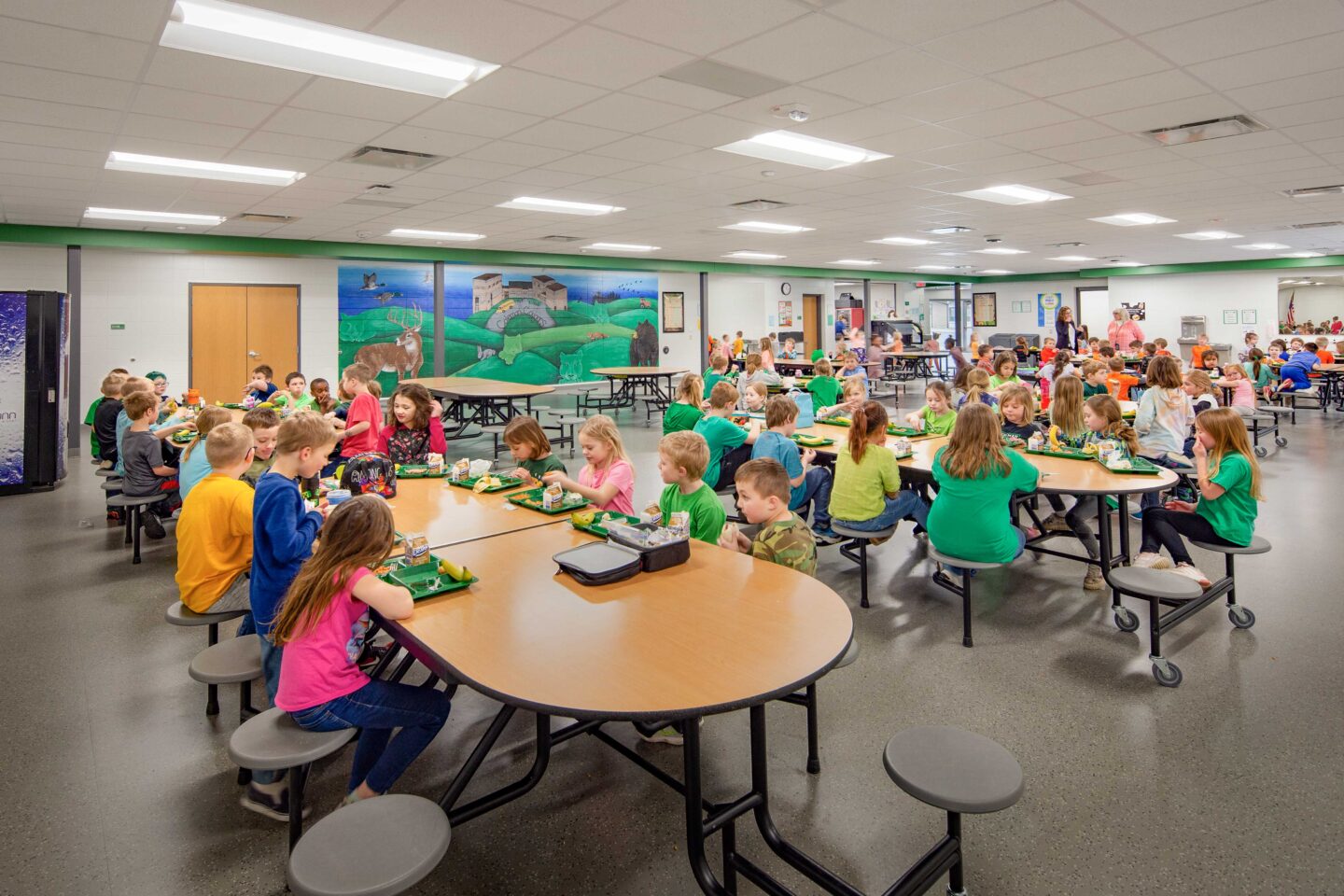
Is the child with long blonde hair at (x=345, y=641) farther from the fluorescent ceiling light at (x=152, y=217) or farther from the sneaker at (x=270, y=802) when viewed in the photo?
the fluorescent ceiling light at (x=152, y=217)

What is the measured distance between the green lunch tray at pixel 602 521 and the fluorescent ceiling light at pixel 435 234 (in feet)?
27.6

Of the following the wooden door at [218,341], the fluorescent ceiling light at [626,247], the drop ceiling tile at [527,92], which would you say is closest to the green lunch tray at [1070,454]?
the drop ceiling tile at [527,92]

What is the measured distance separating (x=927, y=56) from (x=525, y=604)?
11.2 ft

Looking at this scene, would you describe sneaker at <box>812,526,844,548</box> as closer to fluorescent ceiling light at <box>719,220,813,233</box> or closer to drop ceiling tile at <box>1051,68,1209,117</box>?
drop ceiling tile at <box>1051,68,1209,117</box>

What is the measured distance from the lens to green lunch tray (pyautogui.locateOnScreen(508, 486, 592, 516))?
3.14 m

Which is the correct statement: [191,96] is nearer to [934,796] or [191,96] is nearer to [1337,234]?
[934,796]

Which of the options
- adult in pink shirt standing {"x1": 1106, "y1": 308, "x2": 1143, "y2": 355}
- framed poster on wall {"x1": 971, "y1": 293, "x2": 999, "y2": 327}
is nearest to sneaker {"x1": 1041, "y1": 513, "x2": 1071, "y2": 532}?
adult in pink shirt standing {"x1": 1106, "y1": 308, "x2": 1143, "y2": 355}

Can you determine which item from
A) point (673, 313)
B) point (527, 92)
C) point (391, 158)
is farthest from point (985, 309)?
point (527, 92)

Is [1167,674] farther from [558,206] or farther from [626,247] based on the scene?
[626,247]

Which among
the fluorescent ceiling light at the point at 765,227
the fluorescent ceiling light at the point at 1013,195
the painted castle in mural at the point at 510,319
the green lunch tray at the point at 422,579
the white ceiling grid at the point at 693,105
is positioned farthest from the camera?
the painted castle in mural at the point at 510,319

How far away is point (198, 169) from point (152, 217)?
3107mm

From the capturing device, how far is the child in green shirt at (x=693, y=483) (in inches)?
115

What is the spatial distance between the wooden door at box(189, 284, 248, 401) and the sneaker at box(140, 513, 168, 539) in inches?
251

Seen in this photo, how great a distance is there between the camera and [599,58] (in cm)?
374
